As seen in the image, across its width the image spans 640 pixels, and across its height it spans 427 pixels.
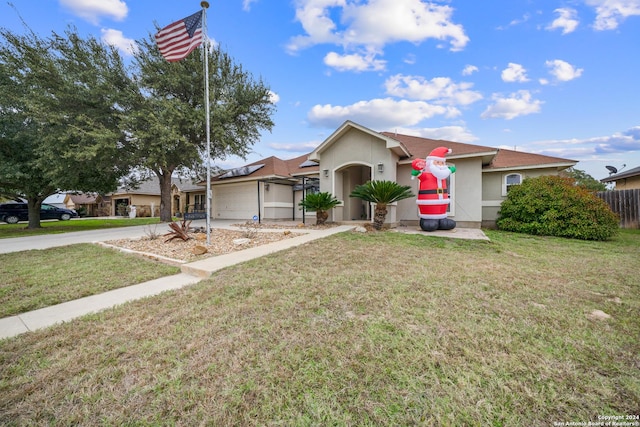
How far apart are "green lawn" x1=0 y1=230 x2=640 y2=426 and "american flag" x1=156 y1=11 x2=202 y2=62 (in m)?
7.16

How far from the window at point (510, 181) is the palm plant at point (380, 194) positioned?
5527mm

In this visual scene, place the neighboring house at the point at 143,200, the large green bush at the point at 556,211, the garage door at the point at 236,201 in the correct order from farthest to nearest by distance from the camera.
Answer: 1. the neighboring house at the point at 143,200
2. the garage door at the point at 236,201
3. the large green bush at the point at 556,211

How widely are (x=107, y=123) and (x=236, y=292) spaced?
16489mm

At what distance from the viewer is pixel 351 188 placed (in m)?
14.3

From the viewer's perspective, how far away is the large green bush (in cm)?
914

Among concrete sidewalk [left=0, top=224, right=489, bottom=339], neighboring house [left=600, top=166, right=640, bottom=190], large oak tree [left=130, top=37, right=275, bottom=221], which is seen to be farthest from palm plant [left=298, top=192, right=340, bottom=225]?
neighboring house [left=600, top=166, right=640, bottom=190]

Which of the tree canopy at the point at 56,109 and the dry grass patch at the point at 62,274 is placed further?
the tree canopy at the point at 56,109

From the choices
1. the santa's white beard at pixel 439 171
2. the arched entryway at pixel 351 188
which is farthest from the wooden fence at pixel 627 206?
the arched entryway at pixel 351 188

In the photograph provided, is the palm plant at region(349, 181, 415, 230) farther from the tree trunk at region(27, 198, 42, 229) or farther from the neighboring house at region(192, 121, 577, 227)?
→ the tree trunk at region(27, 198, 42, 229)

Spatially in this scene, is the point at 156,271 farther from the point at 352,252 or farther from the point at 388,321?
the point at 388,321

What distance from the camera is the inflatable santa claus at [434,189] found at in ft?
31.7

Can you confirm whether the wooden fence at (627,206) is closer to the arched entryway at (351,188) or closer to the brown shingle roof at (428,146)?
the brown shingle roof at (428,146)

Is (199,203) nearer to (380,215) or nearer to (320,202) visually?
(320,202)

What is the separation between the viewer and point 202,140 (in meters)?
16.2
